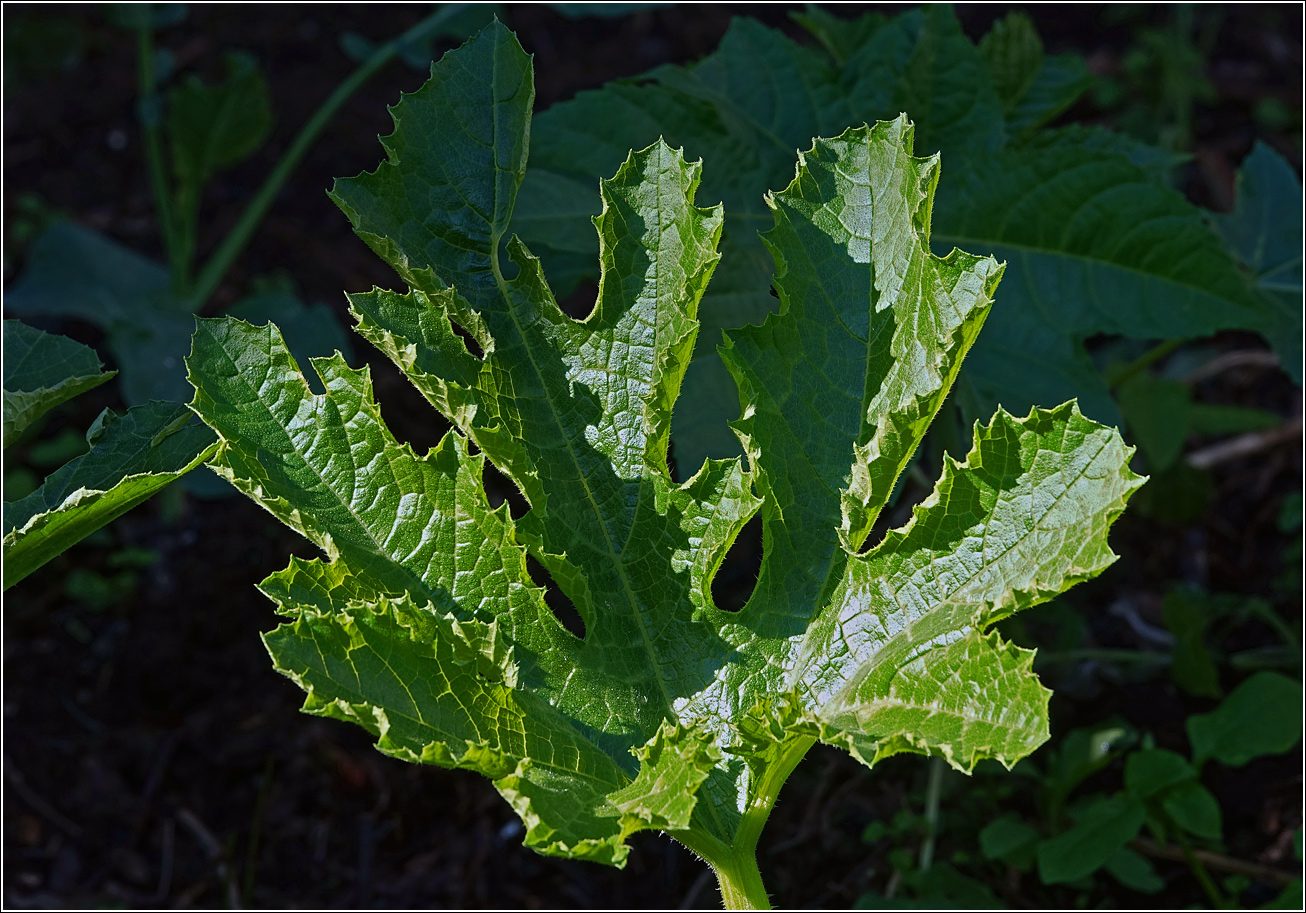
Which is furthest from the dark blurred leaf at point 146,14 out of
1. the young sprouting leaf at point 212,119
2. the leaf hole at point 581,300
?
the leaf hole at point 581,300

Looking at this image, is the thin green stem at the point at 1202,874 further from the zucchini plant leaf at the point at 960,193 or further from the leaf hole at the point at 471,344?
the leaf hole at the point at 471,344

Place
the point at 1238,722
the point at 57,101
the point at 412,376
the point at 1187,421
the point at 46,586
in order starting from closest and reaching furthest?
1. the point at 412,376
2. the point at 1238,722
3. the point at 1187,421
4. the point at 46,586
5. the point at 57,101

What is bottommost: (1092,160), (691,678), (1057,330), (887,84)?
(691,678)

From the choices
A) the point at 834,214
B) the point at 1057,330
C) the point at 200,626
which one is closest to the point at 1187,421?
the point at 1057,330

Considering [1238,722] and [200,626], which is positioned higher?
[200,626]

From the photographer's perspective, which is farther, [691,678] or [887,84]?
A: [887,84]

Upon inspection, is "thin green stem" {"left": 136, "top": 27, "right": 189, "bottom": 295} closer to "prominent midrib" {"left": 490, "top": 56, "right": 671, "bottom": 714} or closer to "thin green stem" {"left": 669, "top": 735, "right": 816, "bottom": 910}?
"prominent midrib" {"left": 490, "top": 56, "right": 671, "bottom": 714}

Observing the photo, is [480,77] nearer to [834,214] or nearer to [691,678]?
[834,214]

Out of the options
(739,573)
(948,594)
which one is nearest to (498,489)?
(739,573)
